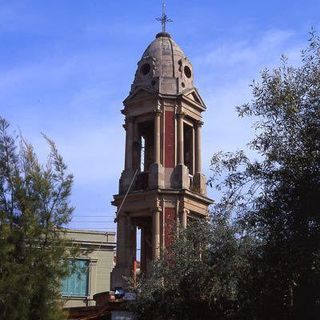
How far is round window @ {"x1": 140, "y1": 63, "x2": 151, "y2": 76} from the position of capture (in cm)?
3738

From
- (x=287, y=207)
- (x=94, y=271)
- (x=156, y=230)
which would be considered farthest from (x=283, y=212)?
(x=94, y=271)

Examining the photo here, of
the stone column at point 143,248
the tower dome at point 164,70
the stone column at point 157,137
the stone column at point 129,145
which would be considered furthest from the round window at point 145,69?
the stone column at point 143,248

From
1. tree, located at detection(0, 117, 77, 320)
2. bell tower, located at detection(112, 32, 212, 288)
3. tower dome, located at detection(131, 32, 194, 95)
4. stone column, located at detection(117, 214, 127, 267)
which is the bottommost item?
tree, located at detection(0, 117, 77, 320)

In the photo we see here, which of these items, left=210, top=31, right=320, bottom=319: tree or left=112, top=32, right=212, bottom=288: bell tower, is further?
left=112, top=32, right=212, bottom=288: bell tower

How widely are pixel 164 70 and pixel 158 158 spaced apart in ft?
17.0

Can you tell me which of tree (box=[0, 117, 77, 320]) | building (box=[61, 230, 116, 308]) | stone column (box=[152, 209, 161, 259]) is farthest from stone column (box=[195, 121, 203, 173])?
tree (box=[0, 117, 77, 320])

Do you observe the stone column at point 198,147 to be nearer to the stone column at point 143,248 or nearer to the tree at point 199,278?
the stone column at point 143,248

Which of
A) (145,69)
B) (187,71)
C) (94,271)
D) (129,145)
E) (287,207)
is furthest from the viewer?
→ (94,271)

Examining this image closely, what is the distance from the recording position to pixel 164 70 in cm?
3716

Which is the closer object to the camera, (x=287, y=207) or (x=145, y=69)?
(x=287, y=207)

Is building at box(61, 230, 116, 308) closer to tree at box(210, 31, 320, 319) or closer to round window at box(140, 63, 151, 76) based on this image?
round window at box(140, 63, 151, 76)

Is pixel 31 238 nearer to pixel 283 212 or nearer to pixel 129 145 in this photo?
pixel 283 212

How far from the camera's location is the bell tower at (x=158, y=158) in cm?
3419

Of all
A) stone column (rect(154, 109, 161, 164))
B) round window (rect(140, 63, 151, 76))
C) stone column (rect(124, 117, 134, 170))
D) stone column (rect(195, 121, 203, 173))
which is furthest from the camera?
round window (rect(140, 63, 151, 76))
